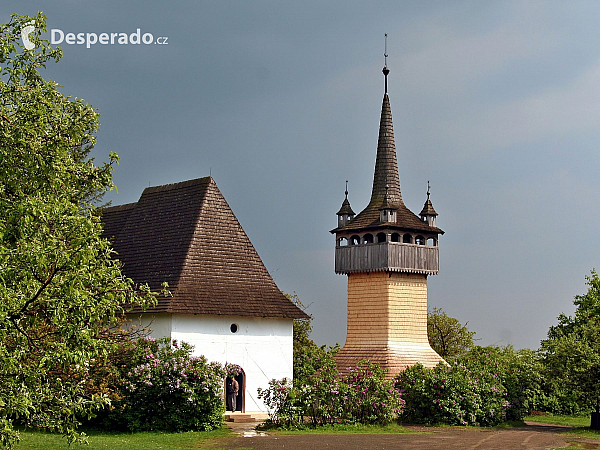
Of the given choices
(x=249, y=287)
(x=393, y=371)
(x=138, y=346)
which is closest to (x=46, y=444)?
(x=138, y=346)

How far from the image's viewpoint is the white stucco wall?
2669 cm

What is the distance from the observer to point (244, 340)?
28.0 meters

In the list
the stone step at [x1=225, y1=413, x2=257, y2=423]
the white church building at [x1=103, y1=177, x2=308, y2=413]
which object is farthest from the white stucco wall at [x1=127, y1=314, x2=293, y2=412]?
the stone step at [x1=225, y1=413, x2=257, y2=423]

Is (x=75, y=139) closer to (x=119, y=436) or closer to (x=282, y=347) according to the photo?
(x=119, y=436)

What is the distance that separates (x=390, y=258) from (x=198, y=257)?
11440 mm

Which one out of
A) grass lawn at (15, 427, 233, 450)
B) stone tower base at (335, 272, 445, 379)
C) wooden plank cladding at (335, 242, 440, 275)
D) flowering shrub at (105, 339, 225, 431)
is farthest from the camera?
wooden plank cladding at (335, 242, 440, 275)

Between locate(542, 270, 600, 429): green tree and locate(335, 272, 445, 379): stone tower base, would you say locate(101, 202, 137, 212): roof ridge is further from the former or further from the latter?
locate(542, 270, 600, 429): green tree

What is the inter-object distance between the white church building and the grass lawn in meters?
3.97

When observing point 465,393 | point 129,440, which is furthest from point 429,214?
point 129,440

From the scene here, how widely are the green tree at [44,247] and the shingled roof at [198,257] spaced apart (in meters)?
12.7

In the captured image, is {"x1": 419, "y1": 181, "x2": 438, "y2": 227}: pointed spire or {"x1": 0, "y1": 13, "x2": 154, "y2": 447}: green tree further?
{"x1": 419, "y1": 181, "x2": 438, "y2": 227}: pointed spire

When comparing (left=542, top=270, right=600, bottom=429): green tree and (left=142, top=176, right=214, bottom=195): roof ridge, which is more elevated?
(left=142, top=176, right=214, bottom=195): roof ridge

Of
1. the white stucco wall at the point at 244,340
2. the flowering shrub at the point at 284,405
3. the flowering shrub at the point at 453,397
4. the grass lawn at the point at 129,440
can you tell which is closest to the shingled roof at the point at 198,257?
the white stucco wall at the point at 244,340

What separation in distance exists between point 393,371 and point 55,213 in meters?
25.1
